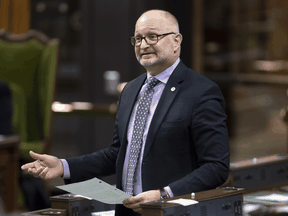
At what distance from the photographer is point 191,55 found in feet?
18.7

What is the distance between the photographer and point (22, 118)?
3643mm

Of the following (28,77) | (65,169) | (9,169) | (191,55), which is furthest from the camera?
(191,55)

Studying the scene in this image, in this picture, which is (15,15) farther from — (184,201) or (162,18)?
(184,201)

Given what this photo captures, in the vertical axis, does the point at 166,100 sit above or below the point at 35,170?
above

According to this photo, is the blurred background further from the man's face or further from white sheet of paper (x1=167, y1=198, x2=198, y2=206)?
white sheet of paper (x1=167, y1=198, x2=198, y2=206)

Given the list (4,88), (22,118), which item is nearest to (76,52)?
(22,118)

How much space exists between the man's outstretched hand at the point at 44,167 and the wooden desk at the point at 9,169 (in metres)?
0.94

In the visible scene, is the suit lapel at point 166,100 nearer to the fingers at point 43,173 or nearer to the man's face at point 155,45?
the man's face at point 155,45

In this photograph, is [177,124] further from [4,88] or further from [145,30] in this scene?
[4,88]

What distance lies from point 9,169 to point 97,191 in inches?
48.9

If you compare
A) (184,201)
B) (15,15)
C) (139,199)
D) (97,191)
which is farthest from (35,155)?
(15,15)

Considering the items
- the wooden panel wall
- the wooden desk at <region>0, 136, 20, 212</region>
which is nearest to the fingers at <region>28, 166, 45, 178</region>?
the wooden desk at <region>0, 136, 20, 212</region>

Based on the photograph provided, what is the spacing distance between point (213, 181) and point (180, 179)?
0.11 m

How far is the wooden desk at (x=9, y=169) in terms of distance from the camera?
2584 millimetres
